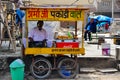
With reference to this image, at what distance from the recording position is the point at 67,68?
36.1ft

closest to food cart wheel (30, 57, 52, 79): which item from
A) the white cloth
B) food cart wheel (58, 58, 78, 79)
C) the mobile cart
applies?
the mobile cart

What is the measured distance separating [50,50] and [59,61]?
487mm

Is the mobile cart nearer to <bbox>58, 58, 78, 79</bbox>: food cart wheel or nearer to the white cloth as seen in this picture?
<bbox>58, 58, 78, 79</bbox>: food cart wheel

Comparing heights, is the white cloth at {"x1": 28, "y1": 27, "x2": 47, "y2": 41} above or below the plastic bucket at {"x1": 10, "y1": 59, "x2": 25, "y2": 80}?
above

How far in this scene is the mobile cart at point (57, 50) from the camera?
10.8 m

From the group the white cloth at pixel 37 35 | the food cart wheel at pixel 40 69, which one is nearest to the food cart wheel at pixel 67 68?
the food cart wheel at pixel 40 69

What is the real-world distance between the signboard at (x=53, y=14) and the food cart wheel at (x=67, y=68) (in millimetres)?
1319

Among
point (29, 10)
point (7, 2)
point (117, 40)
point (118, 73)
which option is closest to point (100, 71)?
point (118, 73)

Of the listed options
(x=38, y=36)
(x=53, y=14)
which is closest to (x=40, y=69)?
(x=38, y=36)

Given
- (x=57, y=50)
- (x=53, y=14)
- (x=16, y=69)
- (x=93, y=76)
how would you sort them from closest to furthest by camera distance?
(x=16, y=69) < (x=53, y=14) < (x=57, y=50) < (x=93, y=76)

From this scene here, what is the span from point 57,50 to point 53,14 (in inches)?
43.8

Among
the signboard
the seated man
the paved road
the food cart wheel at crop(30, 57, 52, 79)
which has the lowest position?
the paved road

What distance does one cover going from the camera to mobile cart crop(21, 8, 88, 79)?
10.8 metres

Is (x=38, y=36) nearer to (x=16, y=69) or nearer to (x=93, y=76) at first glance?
(x=16, y=69)
